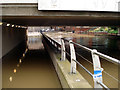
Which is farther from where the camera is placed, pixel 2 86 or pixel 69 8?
pixel 69 8

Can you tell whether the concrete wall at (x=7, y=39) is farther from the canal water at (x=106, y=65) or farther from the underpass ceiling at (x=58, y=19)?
the canal water at (x=106, y=65)

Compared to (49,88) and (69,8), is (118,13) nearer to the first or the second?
(69,8)

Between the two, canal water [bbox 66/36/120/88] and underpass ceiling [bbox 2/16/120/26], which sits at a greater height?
underpass ceiling [bbox 2/16/120/26]

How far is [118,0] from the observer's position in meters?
7.30

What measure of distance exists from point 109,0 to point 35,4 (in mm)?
3461

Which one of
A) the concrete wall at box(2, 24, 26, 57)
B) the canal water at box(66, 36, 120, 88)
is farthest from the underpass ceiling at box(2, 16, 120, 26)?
the canal water at box(66, 36, 120, 88)

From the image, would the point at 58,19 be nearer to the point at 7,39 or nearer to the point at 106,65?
the point at 106,65

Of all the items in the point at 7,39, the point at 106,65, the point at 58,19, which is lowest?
the point at 106,65

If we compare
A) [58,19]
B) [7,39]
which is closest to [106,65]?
[58,19]

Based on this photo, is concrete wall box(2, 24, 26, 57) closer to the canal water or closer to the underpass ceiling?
the underpass ceiling

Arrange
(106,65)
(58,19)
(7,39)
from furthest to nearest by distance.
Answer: (7,39)
(58,19)
(106,65)

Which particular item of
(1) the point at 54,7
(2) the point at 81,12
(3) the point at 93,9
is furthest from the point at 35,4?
(3) the point at 93,9

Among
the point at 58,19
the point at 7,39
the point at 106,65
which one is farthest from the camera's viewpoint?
the point at 7,39

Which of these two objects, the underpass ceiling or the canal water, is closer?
the canal water
